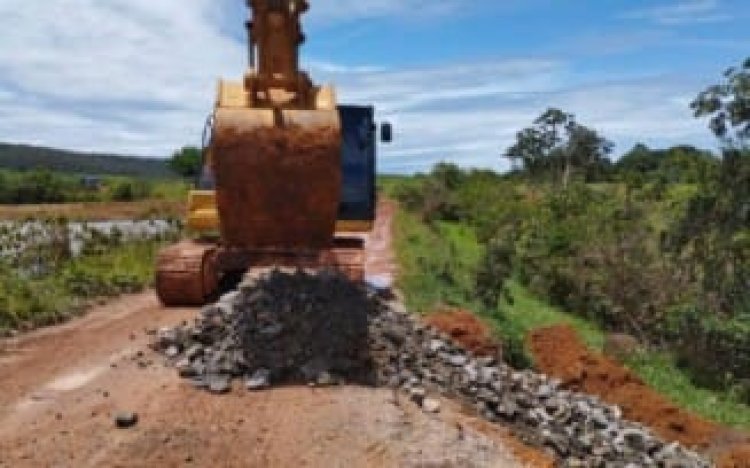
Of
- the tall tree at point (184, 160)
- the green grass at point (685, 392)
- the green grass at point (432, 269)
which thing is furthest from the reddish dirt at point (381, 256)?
the tall tree at point (184, 160)

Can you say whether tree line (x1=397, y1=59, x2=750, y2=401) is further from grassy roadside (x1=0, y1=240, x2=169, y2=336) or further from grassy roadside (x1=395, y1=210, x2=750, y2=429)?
grassy roadside (x1=0, y1=240, x2=169, y2=336)

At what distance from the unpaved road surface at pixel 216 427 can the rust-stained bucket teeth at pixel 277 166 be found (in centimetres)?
168

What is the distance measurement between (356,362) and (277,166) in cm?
209

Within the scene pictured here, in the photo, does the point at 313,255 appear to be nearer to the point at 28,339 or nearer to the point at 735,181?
the point at 28,339

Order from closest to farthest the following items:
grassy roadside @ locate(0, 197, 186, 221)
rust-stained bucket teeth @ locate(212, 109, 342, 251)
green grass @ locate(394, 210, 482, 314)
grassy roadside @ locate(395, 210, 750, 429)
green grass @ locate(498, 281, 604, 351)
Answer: rust-stained bucket teeth @ locate(212, 109, 342, 251), grassy roadside @ locate(395, 210, 750, 429), green grass @ locate(394, 210, 482, 314), green grass @ locate(498, 281, 604, 351), grassy roadside @ locate(0, 197, 186, 221)

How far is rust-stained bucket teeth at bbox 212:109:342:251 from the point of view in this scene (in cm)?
1077

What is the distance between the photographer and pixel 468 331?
52.6 feet

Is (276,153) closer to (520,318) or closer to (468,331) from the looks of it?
(468,331)

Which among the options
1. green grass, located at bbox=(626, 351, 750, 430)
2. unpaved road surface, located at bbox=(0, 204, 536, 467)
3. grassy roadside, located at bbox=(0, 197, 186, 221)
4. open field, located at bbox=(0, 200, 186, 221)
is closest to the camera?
unpaved road surface, located at bbox=(0, 204, 536, 467)

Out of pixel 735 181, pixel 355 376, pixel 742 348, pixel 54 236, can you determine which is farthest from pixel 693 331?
pixel 54 236

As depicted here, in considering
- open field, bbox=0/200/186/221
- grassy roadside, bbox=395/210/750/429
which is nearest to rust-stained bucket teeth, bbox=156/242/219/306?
grassy roadside, bbox=395/210/750/429

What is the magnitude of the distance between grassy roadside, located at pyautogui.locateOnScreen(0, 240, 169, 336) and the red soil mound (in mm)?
5789

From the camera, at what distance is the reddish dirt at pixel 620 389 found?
49.1ft

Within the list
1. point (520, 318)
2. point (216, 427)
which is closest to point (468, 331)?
point (520, 318)
